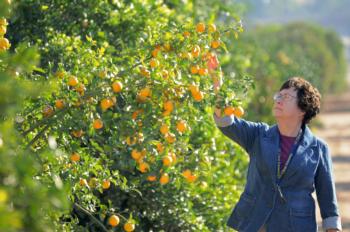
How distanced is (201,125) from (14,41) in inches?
45.3

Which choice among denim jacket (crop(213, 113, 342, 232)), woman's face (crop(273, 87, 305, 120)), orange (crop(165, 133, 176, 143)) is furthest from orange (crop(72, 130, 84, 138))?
woman's face (crop(273, 87, 305, 120))

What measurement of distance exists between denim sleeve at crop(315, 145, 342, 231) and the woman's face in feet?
0.79

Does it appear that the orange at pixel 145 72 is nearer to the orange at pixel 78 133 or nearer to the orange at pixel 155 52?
the orange at pixel 155 52

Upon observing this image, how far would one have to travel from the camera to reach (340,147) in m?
17.1

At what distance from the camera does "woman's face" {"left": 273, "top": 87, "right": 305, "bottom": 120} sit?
15.1 ft

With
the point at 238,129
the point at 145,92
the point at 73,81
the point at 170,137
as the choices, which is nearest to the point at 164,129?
the point at 170,137

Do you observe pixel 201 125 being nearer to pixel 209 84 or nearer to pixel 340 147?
pixel 209 84

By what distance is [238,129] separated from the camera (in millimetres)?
4602

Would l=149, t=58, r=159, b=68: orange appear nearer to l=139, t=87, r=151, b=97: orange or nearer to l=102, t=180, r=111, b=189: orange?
l=139, t=87, r=151, b=97: orange

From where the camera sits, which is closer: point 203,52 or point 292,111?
point 203,52

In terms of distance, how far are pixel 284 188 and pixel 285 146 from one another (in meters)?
0.21

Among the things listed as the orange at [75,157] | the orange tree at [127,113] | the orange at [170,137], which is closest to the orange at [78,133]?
the orange tree at [127,113]

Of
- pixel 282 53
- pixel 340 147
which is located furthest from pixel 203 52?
pixel 282 53

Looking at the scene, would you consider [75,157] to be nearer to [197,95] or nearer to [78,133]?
[78,133]
